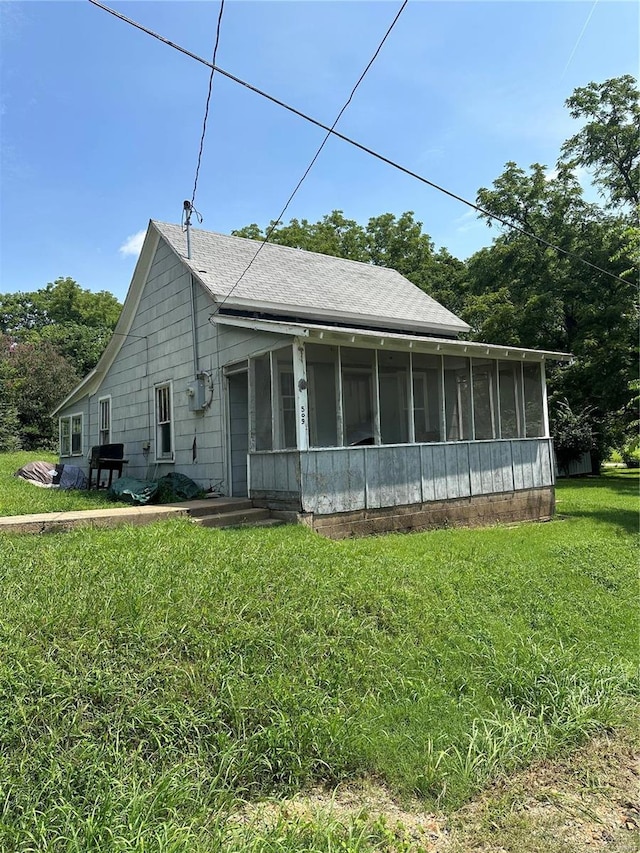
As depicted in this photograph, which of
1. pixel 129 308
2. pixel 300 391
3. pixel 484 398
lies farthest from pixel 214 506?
pixel 129 308

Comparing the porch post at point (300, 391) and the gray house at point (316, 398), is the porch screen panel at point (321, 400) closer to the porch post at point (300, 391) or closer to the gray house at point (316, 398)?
the gray house at point (316, 398)

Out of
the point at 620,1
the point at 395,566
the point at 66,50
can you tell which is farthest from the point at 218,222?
the point at 395,566

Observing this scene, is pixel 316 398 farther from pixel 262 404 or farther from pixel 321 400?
pixel 262 404

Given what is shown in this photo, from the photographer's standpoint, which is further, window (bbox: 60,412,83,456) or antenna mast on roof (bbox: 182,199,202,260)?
window (bbox: 60,412,83,456)

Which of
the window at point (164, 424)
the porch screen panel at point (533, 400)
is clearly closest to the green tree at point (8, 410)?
the window at point (164, 424)

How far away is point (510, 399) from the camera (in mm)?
10906

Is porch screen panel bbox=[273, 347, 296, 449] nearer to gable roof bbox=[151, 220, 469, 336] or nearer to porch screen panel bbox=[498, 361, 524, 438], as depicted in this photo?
gable roof bbox=[151, 220, 469, 336]

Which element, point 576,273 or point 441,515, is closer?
point 441,515

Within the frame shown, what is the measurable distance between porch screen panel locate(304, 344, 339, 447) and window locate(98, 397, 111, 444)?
22.6ft

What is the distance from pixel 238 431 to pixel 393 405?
2923mm

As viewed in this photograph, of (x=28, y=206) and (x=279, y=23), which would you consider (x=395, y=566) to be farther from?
(x=28, y=206)

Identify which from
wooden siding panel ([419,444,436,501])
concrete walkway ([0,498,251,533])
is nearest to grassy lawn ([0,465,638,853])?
concrete walkway ([0,498,251,533])

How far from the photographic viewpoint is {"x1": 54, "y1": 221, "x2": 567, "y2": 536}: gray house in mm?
8164

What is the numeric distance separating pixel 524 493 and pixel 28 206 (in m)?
15.4
